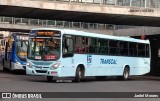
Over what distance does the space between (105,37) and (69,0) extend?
4451 mm

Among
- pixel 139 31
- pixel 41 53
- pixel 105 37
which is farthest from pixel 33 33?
pixel 139 31

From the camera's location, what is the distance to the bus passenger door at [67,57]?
22.5 meters

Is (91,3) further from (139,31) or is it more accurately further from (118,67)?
(139,31)

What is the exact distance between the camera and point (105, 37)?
85.3 ft

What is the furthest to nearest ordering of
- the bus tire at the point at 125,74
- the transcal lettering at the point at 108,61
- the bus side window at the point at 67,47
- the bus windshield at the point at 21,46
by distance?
the bus windshield at the point at 21,46 → the bus tire at the point at 125,74 → the transcal lettering at the point at 108,61 → the bus side window at the point at 67,47

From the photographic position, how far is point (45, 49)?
2259 centimetres

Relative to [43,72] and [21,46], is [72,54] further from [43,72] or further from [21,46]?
[21,46]

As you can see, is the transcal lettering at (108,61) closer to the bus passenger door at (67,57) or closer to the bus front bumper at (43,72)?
the bus passenger door at (67,57)

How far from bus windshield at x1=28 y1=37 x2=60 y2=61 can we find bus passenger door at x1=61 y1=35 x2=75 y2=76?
1.10 ft

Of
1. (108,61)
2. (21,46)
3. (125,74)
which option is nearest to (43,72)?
(108,61)

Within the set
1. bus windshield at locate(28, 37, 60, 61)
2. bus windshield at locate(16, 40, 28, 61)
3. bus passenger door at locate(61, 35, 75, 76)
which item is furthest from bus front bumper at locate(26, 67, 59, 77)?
bus windshield at locate(16, 40, 28, 61)

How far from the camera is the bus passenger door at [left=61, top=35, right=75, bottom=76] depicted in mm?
22484

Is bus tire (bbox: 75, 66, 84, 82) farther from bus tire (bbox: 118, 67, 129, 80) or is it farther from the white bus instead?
bus tire (bbox: 118, 67, 129, 80)

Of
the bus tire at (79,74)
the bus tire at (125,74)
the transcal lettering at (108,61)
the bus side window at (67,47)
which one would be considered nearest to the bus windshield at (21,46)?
the transcal lettering at (108,61)
